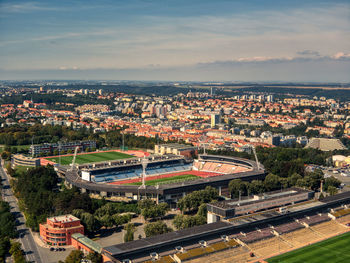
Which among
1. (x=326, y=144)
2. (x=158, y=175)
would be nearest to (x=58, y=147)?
(x=158, y=175)

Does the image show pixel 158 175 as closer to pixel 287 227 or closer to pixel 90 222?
pixel 90 222

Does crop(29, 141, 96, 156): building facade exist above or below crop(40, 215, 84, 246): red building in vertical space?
below

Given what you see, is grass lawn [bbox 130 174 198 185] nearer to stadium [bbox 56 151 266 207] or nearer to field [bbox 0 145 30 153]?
stadium [bbox 56 151 266 207]

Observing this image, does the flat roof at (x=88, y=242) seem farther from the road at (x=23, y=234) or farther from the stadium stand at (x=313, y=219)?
the stadium stand at (x=313, y=219)

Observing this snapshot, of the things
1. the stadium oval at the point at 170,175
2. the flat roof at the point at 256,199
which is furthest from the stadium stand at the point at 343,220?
the stadium oval at the point at 170,175

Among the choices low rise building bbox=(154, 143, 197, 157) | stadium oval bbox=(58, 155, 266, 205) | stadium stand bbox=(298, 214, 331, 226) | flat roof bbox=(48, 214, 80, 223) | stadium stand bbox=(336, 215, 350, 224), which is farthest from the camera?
low rise building bbox=(154, 143, 197, 157)

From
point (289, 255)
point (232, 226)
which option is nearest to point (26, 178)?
point (232, 226)

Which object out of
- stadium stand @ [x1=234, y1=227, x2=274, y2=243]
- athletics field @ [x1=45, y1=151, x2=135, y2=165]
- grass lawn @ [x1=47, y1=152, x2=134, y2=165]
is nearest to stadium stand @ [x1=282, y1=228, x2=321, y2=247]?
stadium stand @ [x1=234, y1=227, x2=274, y2=243]

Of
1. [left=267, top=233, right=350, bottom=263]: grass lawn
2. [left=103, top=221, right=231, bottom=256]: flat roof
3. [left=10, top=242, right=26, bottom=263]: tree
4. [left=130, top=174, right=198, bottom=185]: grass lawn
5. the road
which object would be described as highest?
[left=103, top=221, right=231, bottom=256]: flat roof
